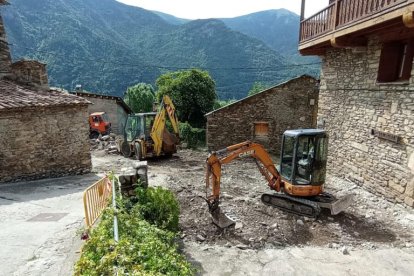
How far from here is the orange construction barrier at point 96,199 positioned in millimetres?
5452

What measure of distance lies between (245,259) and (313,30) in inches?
325

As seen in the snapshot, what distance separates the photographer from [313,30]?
10.6 meters

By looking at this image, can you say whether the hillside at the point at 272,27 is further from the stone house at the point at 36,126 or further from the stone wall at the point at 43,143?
the stone wall at the point at 43,143

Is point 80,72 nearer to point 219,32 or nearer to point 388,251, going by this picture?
point 219,32

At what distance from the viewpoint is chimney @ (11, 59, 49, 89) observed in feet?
37.2

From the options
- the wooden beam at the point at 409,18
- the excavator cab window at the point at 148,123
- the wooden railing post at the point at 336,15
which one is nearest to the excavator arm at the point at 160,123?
the excavator cab window at the point at 148,123

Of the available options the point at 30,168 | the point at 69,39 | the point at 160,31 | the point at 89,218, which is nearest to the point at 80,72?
the point at 69,39

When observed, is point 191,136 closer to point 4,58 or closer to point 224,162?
point 4,58

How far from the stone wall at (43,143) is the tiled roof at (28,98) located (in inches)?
7.8

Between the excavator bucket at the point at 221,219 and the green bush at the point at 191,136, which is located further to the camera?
the green bush at the point at 191,136

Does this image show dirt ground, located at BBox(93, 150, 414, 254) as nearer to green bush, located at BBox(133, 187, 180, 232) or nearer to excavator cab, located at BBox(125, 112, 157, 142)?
green bush, located at BBox(133, 187, 180, 232)

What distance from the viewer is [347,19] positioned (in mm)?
8273

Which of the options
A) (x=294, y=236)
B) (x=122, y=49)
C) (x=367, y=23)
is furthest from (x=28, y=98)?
(x=122, y=49)

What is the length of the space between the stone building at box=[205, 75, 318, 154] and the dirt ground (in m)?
6.80
